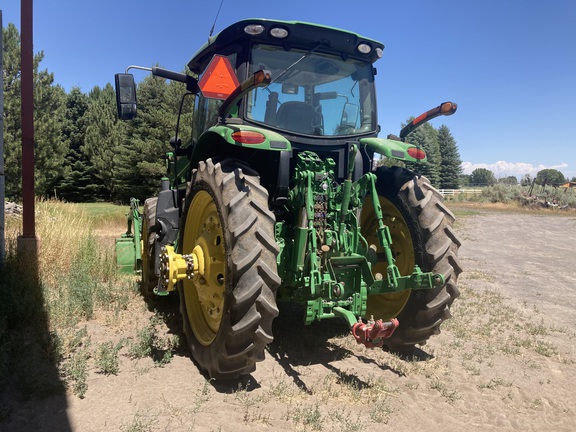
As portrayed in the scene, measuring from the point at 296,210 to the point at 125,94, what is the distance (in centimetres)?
191

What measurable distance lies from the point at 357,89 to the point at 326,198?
142 cm

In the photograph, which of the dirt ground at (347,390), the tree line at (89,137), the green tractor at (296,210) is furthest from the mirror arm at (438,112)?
the tree line at (89,137)

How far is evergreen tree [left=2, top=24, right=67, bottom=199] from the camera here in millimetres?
19844

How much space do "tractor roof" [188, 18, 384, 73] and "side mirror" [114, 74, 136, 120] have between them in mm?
858

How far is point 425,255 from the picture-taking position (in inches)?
141

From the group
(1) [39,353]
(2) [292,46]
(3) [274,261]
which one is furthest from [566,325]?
(1) [39,353]

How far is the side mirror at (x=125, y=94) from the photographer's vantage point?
3848mm

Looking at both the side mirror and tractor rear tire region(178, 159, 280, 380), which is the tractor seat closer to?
tractor rear tire region(178, 159, 280, 380)

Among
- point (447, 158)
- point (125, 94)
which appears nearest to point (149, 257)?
point (125, 94)

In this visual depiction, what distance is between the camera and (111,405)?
2.72 metres

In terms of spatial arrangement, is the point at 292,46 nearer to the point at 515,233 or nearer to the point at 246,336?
the point at 246,336

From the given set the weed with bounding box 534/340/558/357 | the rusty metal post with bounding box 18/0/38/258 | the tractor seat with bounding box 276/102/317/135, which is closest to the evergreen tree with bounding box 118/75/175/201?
the rusty metal post with bounding box 18/0/38/258

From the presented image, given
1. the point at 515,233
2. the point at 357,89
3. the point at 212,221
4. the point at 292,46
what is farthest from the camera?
the point at 515,233

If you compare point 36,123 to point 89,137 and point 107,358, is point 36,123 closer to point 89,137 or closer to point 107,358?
point 89,137
